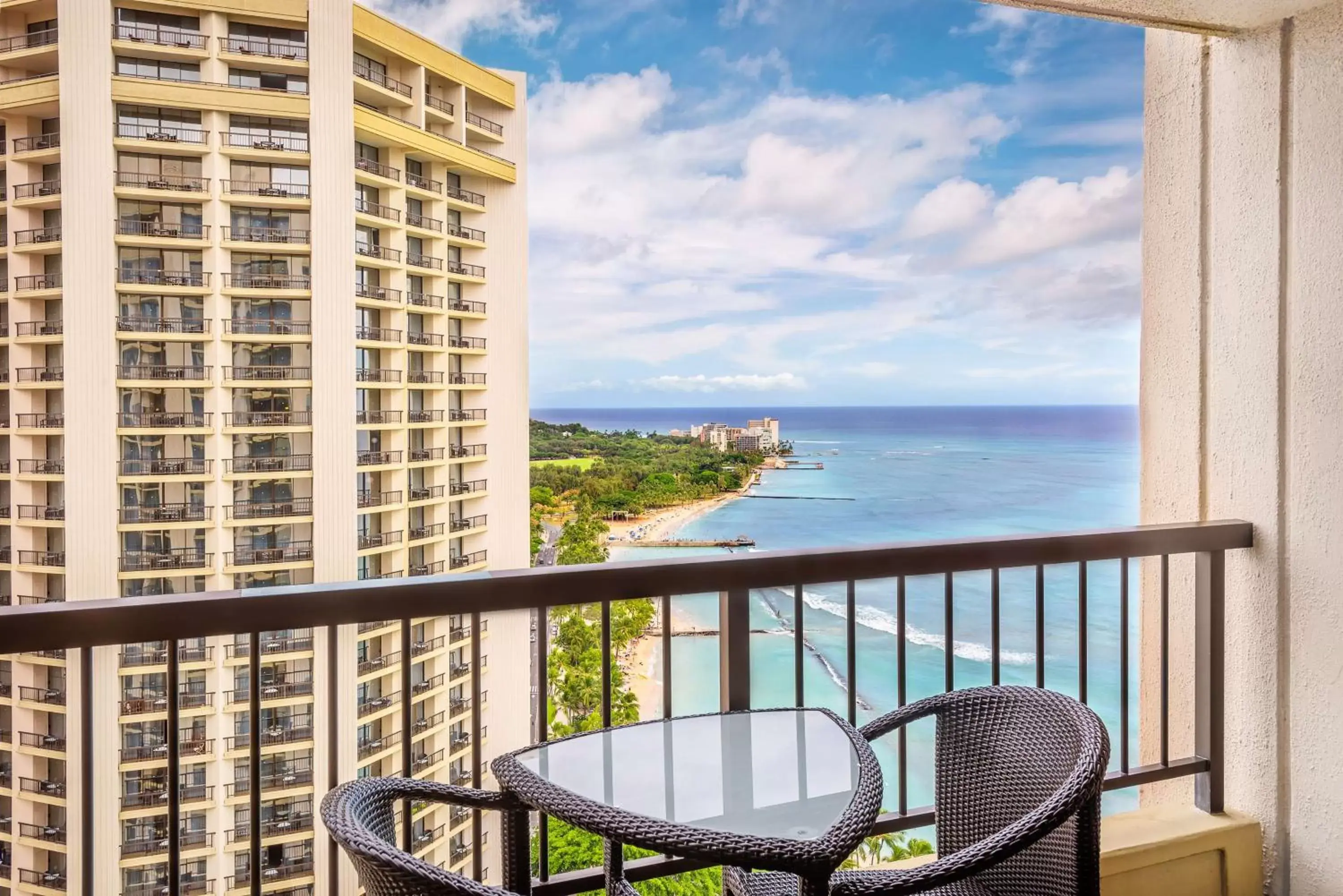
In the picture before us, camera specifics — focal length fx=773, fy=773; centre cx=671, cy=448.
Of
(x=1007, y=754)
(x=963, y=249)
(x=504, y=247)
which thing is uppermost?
(x=963, y=249)

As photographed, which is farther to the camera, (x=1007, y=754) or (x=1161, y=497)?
(x=1161, y=497)

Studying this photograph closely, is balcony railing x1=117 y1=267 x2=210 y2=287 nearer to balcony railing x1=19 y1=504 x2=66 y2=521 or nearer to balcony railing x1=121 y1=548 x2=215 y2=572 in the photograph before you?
balcony railing x1=19 y1=504 x2=66 y2=521

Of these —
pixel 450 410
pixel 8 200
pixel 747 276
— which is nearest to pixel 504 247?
pixel 450 410

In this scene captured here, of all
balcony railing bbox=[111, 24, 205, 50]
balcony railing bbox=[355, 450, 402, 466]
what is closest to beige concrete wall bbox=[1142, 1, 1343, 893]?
balcony railing bbox=[355, 450, 402, 466]

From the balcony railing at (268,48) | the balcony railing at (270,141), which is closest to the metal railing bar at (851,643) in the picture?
the balcony railing at (270,141)

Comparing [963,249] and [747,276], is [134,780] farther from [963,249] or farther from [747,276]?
[963,249]

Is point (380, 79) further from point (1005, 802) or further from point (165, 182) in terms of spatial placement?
point (1005, 802)

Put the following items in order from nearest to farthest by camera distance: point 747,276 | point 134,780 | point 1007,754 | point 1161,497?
point 1007,754 → point 1161,497 → point 134,780 → point 747,276
